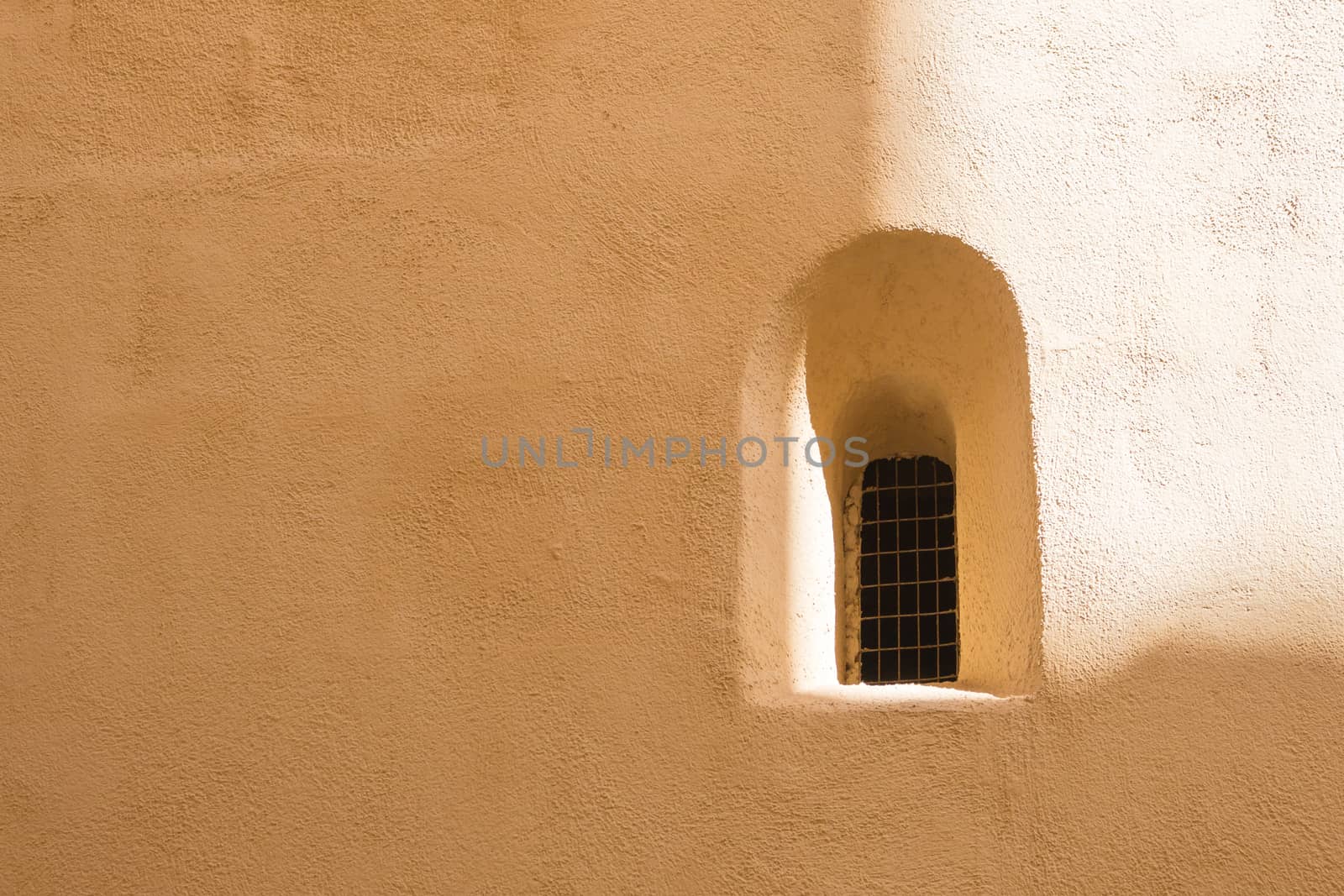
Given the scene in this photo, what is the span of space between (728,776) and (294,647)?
42.3 inches

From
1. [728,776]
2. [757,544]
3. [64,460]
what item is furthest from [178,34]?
[728,776]

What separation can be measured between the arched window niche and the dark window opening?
0.19ft

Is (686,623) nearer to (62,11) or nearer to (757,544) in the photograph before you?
(757,544)

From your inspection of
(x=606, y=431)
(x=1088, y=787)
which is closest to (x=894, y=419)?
(x=606, y=431)

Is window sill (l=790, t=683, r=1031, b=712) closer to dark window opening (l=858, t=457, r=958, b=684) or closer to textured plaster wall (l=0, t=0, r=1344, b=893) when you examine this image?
textured plaster wall (l=0, t=0, r=1344, b=893)

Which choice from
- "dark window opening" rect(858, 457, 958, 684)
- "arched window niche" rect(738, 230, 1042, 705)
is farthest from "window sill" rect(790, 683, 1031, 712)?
"dark window opening" rect(858, 457, 958, 684)

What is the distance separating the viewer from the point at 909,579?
4059 mm

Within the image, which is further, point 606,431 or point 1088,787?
point 606,431

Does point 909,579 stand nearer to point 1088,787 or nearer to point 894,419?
point 894,419

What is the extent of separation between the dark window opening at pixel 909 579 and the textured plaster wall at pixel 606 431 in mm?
616

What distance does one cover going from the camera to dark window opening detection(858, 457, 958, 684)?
13.1 ft

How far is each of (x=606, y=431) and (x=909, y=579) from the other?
0.96m

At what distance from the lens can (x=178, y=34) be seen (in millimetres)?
4191

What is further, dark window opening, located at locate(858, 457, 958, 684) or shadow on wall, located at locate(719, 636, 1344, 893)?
dark window opening, located at locate(858, 457, 958, 684)
